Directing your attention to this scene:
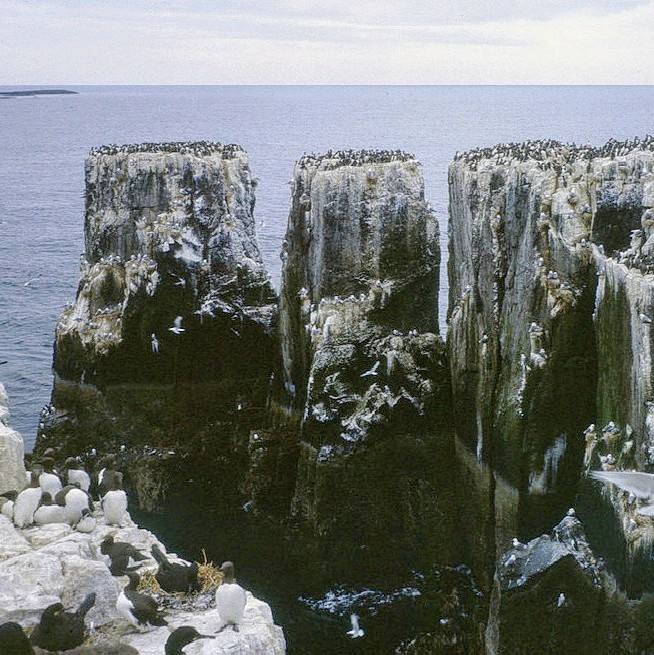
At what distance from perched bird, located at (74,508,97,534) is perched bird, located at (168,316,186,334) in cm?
1563

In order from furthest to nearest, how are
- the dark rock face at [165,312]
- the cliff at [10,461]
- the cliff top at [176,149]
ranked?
the cliff top at [176,149] → the dark rock face at [165,312] → the cliff at [10,461]

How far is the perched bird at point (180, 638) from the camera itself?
14133 mm

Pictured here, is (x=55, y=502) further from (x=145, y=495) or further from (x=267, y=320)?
(x=267, y=320)

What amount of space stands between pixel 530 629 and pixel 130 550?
986 centimetres

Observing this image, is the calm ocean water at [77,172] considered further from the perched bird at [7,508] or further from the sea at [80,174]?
the perched bird at [7,508]

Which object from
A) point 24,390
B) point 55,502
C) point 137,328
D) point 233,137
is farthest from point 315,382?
point 233,137

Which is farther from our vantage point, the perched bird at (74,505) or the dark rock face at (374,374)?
the dark rock face at (374,374)

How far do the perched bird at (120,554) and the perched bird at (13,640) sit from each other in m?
3.66

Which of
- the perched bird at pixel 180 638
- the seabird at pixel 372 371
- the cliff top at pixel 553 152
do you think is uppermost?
the cliff top at pixel 553 152

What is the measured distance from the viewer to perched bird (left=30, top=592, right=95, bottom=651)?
14164 millimetres

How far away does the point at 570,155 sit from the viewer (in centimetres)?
2759

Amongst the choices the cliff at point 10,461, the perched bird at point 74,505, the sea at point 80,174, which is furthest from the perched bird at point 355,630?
the cliff at point 10,461

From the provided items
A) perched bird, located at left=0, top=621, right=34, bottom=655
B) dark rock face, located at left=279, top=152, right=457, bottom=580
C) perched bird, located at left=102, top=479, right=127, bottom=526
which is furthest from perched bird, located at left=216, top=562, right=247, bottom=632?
dark rock face, located at left=279, top=152, right=457, bottom=580

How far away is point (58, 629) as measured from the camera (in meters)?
14.3
